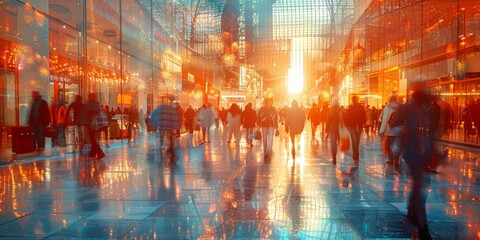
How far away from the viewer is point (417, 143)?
5648 mm

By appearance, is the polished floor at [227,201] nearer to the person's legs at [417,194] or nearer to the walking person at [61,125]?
the person's legs at [417,194]

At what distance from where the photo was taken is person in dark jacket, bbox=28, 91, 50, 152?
1445 centimetres

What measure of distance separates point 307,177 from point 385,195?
2.22 meters

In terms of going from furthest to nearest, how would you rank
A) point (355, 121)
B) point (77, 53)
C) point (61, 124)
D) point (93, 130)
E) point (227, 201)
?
point (77, 53), point (61, 124), point (93, 130), point (355, 121), point (227, 201)

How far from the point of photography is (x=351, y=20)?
52.3 metres

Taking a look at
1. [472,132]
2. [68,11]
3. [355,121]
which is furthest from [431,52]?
[68,11]

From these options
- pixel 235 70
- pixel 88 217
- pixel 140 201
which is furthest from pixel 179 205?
pixel 235 70

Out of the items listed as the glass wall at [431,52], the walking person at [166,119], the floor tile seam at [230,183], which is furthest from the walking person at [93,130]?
the glass wall at [431,52]

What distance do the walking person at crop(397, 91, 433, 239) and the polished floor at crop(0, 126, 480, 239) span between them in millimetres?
321

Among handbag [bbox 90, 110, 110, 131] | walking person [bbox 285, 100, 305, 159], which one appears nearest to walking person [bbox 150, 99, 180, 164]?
handbag [bbox 90, 110, 110, 131]

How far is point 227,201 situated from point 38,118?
9.60 metres

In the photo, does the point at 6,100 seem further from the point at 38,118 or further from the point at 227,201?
the point at 227,201

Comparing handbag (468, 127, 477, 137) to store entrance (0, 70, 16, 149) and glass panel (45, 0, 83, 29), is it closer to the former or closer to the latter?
glass panel (45, 0, 83, 29)

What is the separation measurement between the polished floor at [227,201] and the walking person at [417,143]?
321mm
